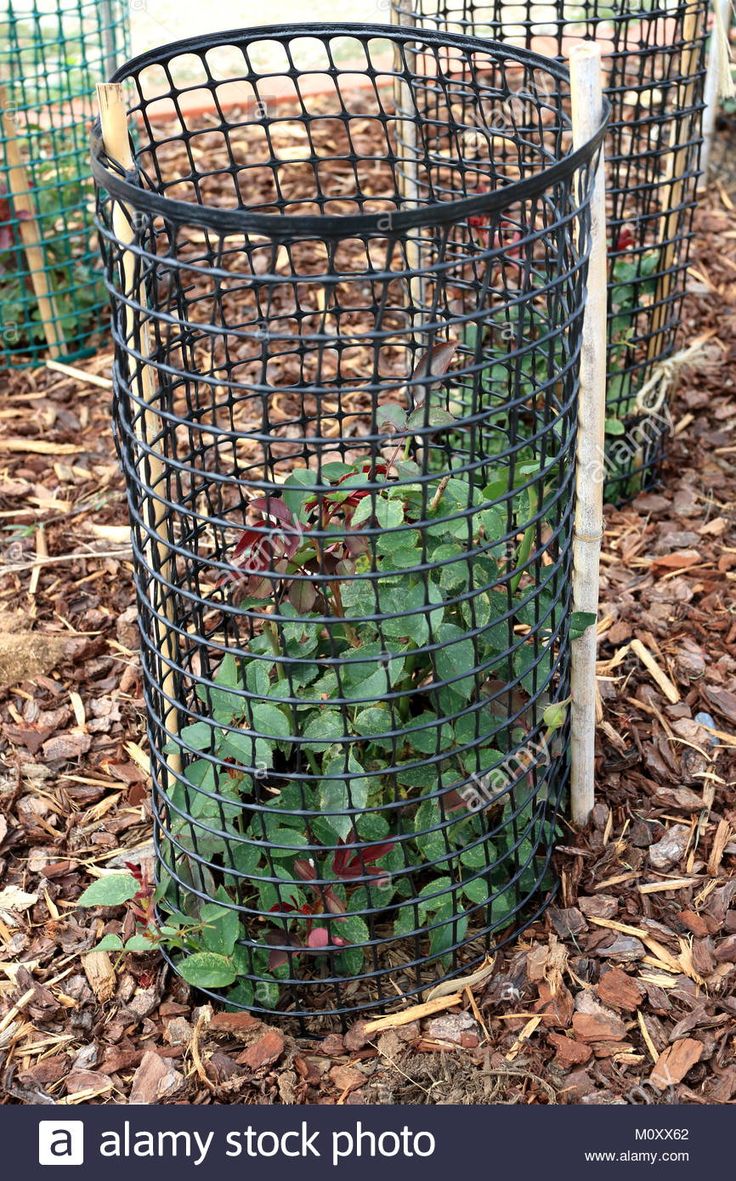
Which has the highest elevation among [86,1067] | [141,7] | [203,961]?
[141,7]

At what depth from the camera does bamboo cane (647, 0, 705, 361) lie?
2.95 meters

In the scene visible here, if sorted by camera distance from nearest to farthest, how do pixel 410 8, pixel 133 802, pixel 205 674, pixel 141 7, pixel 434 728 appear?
pixel 434 728 < pixel 205 674 < pixel 133 802 < pixel 410 8 < pixel 141 7

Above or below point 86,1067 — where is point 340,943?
above

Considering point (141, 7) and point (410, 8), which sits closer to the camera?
point (410, 8)

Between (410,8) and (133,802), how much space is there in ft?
6.72

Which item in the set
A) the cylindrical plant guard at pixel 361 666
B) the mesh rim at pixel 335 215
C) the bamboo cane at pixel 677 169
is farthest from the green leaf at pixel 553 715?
the bamboo cane at pixel 677 169

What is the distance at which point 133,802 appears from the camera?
2.46m

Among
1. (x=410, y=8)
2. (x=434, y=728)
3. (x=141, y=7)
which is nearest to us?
(x=434, y=728)

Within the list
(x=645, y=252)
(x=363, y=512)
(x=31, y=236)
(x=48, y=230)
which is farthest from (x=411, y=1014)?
(x=48, y=230)

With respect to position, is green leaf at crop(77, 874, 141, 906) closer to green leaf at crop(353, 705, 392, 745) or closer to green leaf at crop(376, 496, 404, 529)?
green leaf at crop(353, 705, 392, 745)

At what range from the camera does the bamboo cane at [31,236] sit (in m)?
3.85

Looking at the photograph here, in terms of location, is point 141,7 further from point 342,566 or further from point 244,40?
point 342,566

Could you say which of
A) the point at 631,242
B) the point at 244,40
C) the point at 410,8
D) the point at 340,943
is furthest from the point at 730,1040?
the point at 410,8

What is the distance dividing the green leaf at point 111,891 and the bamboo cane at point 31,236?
93.5 inches
